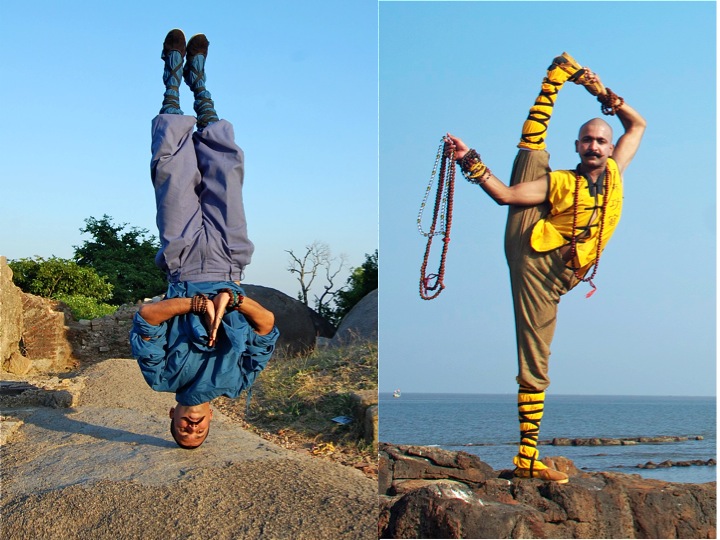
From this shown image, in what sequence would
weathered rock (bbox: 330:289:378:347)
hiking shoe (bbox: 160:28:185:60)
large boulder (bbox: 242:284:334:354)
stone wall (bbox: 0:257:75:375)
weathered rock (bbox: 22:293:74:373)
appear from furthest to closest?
large boulder (bbox: 242:284:334:354), weathered rock (bbox: 22:293:74:373), stone wall (bbox: 0:257:75:375), weathered rock (bbox: 330:289:378:347), hiking shoe (bbox: 160:28:185:60)

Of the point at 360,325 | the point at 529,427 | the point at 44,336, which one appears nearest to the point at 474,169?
the point at 529,427

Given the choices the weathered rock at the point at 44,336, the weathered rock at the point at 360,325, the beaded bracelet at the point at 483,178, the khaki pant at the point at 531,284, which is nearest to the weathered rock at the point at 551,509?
the khaki pant at the point at 531,284

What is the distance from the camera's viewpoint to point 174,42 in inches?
166

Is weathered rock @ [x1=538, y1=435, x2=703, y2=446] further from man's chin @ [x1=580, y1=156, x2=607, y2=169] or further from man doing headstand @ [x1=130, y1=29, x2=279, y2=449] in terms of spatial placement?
man doing headstand @ [x1=130, y1=29, x2=279, y2=449]

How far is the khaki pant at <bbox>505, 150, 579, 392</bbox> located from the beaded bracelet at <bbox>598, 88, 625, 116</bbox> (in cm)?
40

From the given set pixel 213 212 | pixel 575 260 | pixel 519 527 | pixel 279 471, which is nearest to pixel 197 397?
pixel 279 471

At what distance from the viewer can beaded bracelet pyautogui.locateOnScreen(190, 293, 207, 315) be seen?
3936mm

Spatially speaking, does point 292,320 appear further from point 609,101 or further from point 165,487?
point 609,101

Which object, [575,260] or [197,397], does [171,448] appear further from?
[575,260]

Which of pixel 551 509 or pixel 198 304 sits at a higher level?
pixel 198 304

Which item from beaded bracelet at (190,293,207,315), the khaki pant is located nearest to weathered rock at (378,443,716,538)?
the khaki pant

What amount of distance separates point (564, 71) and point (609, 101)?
0.87 feet

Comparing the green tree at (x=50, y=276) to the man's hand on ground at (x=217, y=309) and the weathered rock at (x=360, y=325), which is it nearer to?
the weathered rock at (x=360, y=325)

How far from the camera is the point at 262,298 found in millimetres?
11820
